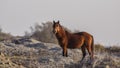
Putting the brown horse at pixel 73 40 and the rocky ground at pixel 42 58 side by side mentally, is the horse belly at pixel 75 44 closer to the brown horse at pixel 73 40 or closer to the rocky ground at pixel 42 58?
the brown horse at pixel 73 40

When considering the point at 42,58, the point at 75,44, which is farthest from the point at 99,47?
the point at 42,58

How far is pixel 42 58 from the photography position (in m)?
21.6

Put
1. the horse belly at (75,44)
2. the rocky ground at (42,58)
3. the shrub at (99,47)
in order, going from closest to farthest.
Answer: the rocky ground at (42,58) < the horse belly at (75,44) < the shrub at (99,47)

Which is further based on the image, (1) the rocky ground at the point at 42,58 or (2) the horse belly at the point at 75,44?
(2) the horse belly at the point at 75,44

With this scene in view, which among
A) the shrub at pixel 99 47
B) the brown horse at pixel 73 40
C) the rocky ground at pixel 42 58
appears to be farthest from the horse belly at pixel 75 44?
the shrub at pixel 99 47

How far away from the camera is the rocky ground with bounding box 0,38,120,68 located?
20.5 meters

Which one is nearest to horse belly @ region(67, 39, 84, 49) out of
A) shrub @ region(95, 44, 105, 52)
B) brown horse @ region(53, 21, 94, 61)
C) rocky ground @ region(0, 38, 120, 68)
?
brown horse @ region(53, 21, 94, 61)

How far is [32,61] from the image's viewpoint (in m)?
20.9

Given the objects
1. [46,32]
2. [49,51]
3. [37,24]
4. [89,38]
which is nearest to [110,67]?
[89,38]

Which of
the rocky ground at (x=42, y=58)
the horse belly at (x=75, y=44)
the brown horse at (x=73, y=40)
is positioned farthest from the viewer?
the horse belly at (x=75, y=44)

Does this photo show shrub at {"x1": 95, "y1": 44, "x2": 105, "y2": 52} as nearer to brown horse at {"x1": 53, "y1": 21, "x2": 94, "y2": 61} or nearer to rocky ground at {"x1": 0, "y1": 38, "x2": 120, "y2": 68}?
rocky ground at {"x1": 0, "y1": 38, "x2": 120, "y2": 68}

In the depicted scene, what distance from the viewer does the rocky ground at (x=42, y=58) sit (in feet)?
67.4

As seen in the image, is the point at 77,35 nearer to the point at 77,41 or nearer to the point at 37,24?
the point at 77,41

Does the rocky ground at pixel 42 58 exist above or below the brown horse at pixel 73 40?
below
